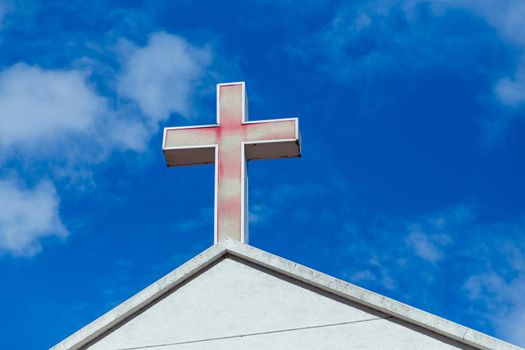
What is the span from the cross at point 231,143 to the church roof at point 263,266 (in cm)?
135

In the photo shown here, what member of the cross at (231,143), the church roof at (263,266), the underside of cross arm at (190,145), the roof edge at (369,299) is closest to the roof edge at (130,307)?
the church roof at (263,266)

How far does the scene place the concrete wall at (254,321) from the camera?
8508 mm

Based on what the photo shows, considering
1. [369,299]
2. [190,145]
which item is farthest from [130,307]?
[190,145]

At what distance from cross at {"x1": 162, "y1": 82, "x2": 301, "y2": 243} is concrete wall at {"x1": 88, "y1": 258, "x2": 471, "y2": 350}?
1574 mm

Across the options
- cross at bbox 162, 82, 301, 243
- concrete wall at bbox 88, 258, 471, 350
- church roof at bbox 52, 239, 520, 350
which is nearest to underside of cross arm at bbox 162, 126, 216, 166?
cross at bbox 162, 82, 301, 243

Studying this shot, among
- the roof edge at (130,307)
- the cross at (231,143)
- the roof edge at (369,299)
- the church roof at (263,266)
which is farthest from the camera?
the cross at (231,143)

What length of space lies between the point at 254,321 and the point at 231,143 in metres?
2.85

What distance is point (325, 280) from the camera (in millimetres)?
8789

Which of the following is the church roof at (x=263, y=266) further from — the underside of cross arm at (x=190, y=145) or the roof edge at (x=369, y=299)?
the underside of cross arm at (x=190, y=145)

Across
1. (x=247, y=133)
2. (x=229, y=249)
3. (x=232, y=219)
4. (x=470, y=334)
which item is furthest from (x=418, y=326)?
(x=247, y=133)

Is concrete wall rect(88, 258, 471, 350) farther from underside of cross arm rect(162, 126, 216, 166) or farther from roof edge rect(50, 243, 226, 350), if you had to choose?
underside of cross arm rect(162, 126, 216, 166)

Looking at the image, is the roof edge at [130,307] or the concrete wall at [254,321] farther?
the roof edge at [130,307]

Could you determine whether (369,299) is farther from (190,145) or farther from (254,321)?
(190,145)

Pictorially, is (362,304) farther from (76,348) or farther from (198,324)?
(76,348)
